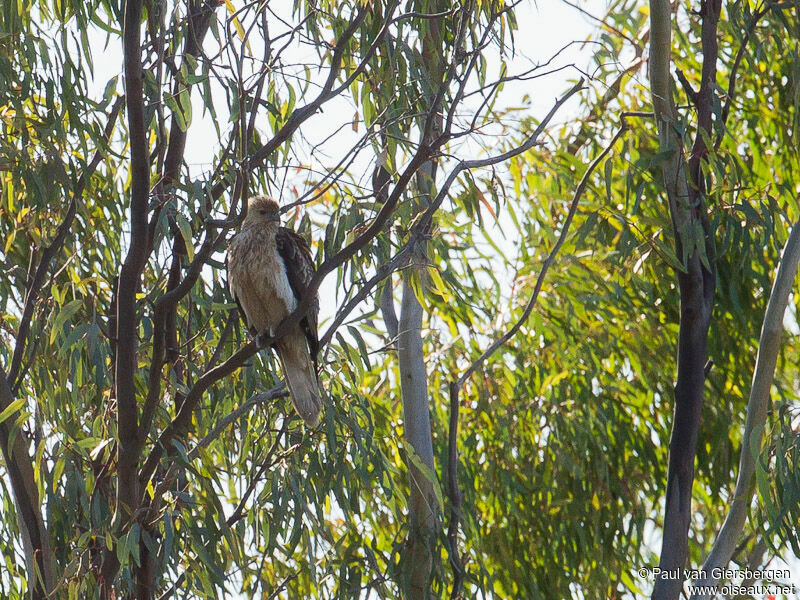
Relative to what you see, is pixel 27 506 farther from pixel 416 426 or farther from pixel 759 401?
pixel 759 401

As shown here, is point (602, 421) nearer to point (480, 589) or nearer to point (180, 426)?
point (480, 589)

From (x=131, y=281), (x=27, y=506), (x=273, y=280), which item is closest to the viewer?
(x=131, y=281)

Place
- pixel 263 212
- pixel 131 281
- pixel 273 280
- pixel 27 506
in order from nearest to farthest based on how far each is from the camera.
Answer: pixel 131 281
pixel 27 506
pixel 273 280
pixel 263 212

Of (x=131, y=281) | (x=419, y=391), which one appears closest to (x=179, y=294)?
(x=131, y=281)

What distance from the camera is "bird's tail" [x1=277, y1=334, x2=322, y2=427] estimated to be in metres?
3.20

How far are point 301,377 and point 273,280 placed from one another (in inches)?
13.3

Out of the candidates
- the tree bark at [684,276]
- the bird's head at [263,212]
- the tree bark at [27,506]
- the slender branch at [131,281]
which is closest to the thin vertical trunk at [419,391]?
the bird's head at [263,212]

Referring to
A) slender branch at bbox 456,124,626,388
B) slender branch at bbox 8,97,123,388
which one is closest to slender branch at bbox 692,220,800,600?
slender branch at bbox 456,124,626,388

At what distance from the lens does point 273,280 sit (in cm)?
339

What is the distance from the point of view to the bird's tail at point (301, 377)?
3.20m

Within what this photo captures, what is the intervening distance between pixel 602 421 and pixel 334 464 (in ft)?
4.26

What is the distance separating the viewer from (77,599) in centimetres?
274

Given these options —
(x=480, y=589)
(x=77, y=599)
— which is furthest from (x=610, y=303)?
(x=77, y=599)

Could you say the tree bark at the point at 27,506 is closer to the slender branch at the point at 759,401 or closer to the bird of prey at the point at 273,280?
the bird of prey at the point at 273,280
